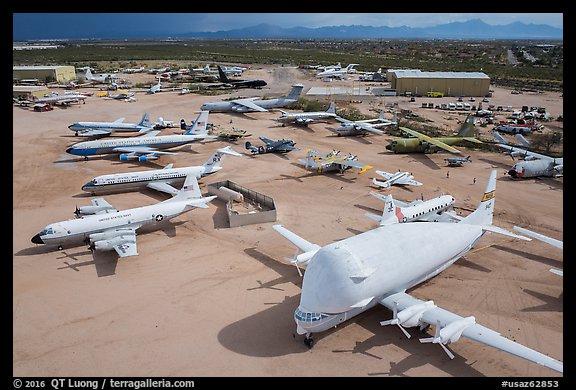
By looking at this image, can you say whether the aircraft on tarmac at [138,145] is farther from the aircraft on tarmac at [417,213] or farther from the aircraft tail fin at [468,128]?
the aircraft tail fin at [468,128]

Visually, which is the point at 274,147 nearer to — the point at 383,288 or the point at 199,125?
the point at 199,125

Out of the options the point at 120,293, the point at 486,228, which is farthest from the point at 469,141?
the point at 120,293

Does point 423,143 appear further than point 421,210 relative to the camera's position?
Yes

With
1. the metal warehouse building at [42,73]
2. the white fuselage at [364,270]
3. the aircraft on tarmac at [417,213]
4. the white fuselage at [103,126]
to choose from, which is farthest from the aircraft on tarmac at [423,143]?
the metal warehouse building at [42,73]

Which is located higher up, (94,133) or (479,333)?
(94,133)

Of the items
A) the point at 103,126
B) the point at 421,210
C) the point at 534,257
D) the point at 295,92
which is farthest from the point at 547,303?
the point at 295,92
